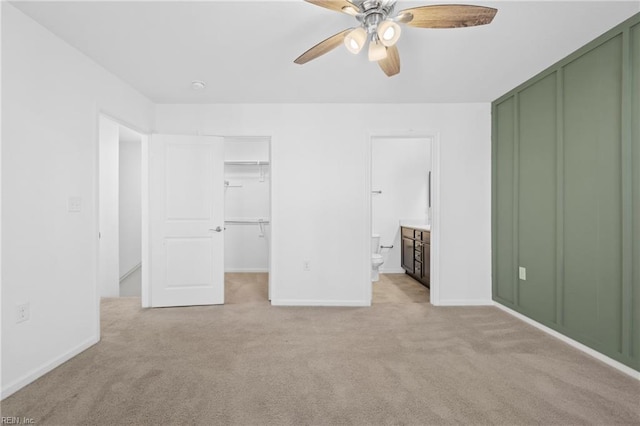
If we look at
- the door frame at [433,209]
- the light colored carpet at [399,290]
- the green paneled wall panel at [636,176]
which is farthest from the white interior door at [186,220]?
the green paneled wall panel at [636,176]

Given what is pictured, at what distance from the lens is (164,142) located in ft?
11.3

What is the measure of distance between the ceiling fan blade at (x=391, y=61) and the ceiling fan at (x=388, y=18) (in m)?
0.14

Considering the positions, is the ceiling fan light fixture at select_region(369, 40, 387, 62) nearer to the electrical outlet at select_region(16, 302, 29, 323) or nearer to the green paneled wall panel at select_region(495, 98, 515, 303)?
the green paneled wall panel at select_region(495, 98, 515, 303)

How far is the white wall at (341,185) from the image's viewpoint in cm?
356

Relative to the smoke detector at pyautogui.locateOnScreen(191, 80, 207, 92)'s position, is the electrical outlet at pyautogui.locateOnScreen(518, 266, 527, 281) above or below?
below

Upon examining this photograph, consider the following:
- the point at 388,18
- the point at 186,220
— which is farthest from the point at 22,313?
the point at 388,18

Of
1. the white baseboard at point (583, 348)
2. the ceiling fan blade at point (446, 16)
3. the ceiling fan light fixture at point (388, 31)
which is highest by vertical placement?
the ceiling fan blade at point (446, 16)

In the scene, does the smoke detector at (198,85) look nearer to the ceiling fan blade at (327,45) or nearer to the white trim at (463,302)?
the ceiling fan blade at (327,45)

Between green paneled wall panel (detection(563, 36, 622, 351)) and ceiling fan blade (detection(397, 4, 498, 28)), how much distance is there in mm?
Result: 1348

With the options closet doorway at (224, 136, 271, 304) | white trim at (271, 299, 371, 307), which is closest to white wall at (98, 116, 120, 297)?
closet doorway at (224, 136, 271, 304)

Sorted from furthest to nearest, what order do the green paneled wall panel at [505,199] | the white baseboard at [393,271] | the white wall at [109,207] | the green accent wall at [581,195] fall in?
the white baseboard at [393,271] < the white wall at [109,207] < the green paneled wall panel at [505,199] < the green accent wall at [581,195]

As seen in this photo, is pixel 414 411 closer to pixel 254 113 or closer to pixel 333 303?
pixel 333 303

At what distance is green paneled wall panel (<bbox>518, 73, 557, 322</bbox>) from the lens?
105 inches

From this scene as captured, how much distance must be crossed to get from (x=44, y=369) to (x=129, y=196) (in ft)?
12.4
